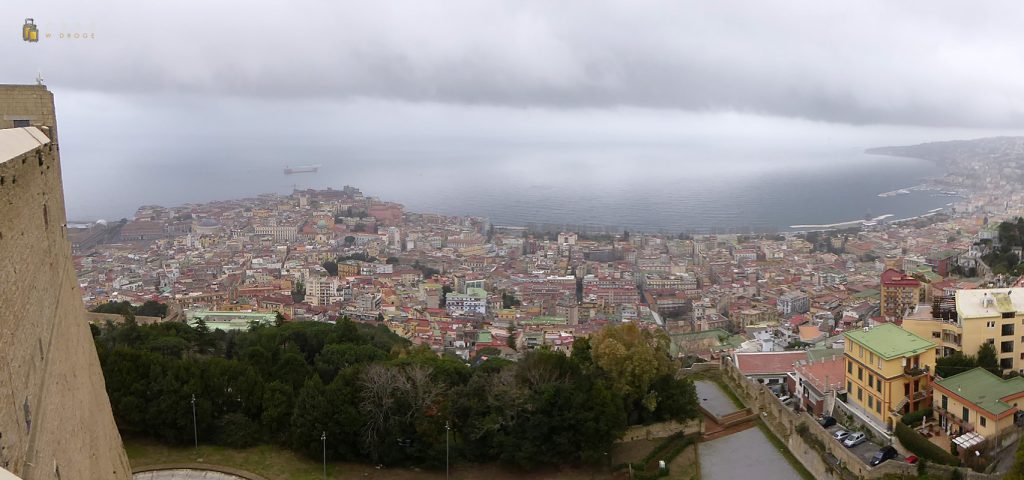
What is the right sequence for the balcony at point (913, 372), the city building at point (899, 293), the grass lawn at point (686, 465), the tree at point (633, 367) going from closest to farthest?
the balcony at point (913, 372), the grass lawn at point (686, 465), the tree at point (633, 367), the city building at point (899, 293)

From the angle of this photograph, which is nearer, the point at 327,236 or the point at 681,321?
the point at 681,321

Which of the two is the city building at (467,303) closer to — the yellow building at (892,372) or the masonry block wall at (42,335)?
the yellow building at (892,372)

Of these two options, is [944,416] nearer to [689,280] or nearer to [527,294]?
[527,294]

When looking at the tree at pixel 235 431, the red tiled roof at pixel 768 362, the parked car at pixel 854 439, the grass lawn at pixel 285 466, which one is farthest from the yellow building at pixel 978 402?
the tree at pixel 235 431

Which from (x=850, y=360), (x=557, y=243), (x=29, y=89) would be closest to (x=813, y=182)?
(x=557, y=243)

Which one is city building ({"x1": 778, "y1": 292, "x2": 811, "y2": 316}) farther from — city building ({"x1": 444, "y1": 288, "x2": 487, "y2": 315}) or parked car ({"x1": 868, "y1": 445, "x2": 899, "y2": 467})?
parked car ({"x1": 868, "y1": 445, "x2": 899, "y2": 467})

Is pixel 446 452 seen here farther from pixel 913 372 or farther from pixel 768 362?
pixel 768 362

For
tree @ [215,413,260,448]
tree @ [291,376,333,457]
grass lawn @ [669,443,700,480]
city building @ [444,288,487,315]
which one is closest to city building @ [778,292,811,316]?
city building @ [444,288,487,315]
